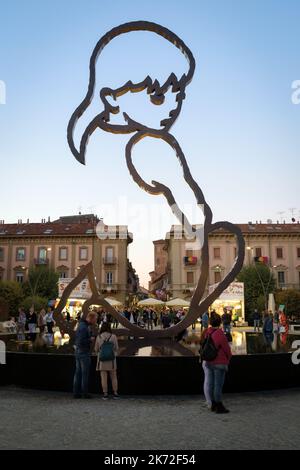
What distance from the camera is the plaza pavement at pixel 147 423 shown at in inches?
201

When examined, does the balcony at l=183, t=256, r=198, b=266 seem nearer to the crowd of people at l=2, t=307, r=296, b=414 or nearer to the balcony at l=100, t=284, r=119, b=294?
the balcony at l=100, t=284, r=119, b=294

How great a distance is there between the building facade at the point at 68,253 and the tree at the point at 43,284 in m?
7.23

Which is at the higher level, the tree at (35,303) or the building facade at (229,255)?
the building facade at (229,255)

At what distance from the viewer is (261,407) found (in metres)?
7.20

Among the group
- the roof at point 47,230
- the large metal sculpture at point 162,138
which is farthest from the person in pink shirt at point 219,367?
the roof at point 47,230

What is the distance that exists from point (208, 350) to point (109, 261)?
5475cm

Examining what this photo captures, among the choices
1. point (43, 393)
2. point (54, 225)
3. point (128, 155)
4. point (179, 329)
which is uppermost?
point (54, 225)

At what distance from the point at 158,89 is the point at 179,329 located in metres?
6.37

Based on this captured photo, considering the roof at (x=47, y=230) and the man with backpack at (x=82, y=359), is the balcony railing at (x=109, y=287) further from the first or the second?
the man with backpack at (x=82, y=359)

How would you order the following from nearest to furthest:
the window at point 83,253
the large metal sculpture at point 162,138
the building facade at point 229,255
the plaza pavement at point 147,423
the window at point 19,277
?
1. the plaza pavement at point 147,423
2. the large metal sculpture at point 162,138
3. the building facade at point 229,255
4. the window at point 19,277
5. the window at point 83,253

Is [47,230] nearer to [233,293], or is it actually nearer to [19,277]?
[19,277]

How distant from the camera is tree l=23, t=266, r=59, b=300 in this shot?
51625mm
